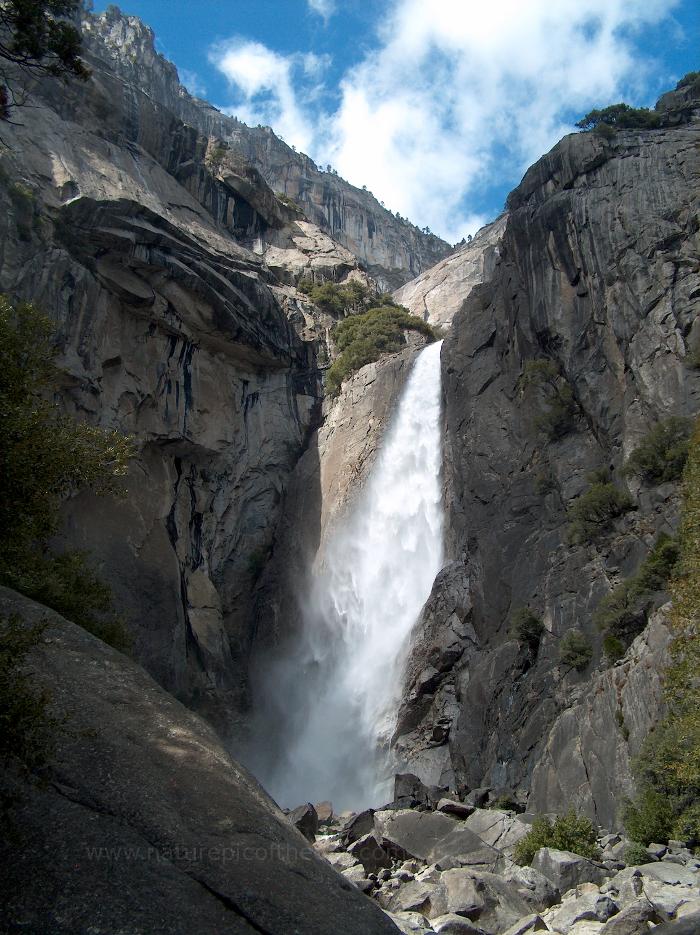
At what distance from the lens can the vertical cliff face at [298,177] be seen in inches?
4141

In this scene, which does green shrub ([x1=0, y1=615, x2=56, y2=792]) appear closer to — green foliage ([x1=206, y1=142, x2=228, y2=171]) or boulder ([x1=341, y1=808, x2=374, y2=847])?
boulder ([x1=341, y1=808, x2=374, y2=847])

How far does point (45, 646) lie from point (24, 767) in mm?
3227

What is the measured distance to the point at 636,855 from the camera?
12.2 m

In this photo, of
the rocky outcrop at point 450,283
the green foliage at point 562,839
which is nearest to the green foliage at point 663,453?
the green foliage at point 562,839

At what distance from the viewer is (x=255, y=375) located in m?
42.1

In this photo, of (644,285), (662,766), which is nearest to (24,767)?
(662,766)

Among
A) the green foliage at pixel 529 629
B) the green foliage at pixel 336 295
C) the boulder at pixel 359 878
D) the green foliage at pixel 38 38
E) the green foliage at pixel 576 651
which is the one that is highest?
the green foliage at pixel 336 295

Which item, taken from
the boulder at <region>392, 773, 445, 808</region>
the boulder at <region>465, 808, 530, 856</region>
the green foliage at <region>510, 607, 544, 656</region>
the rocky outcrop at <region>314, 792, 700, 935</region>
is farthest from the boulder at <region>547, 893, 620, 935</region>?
the green foliage at <region>510, 607, 544, 656</region>

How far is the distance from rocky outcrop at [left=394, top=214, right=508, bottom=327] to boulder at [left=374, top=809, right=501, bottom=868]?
49407 mm

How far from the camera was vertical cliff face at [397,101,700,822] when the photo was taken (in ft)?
65.4

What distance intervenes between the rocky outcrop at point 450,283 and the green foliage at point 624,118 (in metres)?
23.0

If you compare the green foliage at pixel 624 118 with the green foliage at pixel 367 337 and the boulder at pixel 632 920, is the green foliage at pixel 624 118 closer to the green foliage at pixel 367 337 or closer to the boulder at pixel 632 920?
the green foliage at pixel 367 337

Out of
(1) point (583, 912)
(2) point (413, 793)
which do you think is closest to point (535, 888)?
(1) point (583, 912)

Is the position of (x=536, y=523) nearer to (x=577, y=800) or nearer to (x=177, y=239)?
(x=577, y=800)
